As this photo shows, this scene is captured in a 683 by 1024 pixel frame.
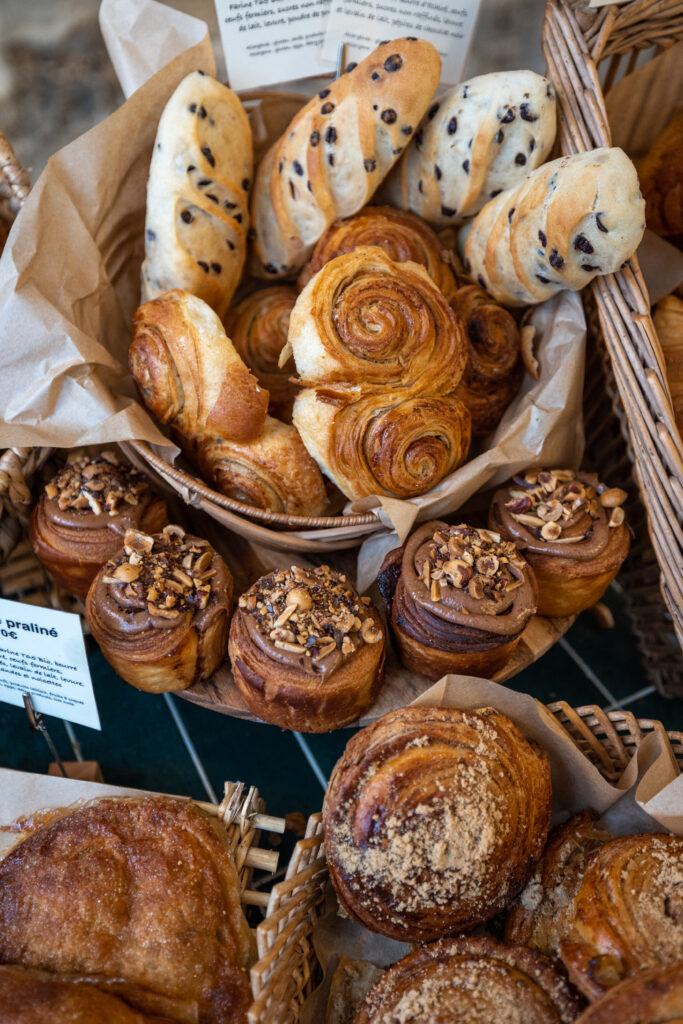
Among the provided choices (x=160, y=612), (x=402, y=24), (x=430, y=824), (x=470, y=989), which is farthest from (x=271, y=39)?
(x=470, y=989)

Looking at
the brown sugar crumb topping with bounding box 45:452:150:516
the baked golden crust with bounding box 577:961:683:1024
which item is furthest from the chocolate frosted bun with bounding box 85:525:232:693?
the baked golden crust with bounding box 577:961:683:1024

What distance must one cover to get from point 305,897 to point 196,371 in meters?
1.08

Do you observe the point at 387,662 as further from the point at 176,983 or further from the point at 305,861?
the point at 176,983

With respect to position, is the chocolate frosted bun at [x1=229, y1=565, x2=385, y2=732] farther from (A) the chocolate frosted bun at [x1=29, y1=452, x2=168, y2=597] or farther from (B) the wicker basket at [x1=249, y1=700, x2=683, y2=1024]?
(A) the chocolate frosted bun at [x1=29, y1=452, x2=168, y2=597]

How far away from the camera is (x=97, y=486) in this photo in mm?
1648

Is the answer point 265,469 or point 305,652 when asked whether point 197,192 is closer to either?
point 265,469

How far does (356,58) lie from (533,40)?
3.03 feet

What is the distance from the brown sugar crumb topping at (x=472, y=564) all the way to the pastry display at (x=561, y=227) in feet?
2.05

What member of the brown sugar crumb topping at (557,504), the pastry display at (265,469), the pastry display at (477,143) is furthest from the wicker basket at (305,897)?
the pastry display at (477,143)

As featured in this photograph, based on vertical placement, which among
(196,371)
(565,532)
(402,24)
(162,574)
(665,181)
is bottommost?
(565,532)

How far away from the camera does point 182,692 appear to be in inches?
61.3

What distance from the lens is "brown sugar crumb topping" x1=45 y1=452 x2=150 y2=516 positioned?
162 centimetres

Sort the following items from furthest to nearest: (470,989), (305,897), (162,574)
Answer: (162,574) → (305,897) → (470,989)

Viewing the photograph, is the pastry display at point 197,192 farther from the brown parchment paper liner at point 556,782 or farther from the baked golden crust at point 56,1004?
the baked golden crust at point 56,1004
